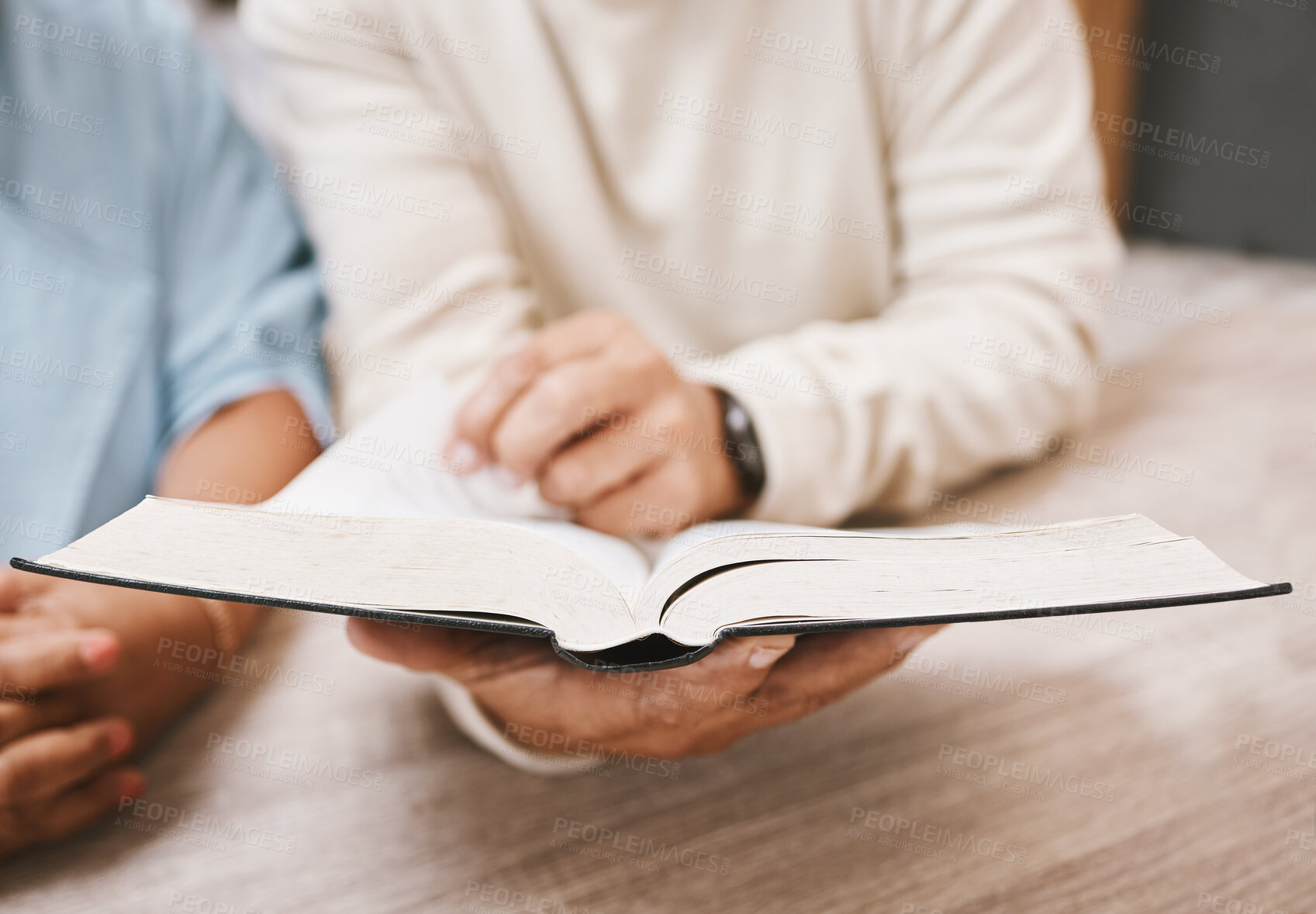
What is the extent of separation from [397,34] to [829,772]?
0.69 m

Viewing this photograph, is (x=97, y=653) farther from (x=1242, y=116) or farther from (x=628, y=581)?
(x=1242, y=116)

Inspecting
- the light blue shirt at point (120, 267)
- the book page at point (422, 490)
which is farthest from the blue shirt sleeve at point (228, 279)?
the book page at point (422, 490)

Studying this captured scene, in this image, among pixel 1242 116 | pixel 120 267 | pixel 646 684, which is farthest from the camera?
pixel 1242 116

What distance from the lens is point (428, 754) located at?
488mm

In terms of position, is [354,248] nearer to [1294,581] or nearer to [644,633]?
[644,633]

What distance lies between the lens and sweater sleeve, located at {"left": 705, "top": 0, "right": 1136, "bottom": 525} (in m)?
0.63

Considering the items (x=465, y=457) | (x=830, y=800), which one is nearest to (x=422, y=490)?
(x=465, y=457)

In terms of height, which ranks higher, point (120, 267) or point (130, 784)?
point (120, 267)

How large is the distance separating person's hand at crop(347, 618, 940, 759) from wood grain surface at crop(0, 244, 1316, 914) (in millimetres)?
61

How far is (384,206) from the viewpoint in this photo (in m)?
0.73

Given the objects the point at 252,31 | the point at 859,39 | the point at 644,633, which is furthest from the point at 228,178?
the point at 644,633

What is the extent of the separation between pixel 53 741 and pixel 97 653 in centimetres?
5

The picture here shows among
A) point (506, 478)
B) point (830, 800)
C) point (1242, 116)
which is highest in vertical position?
point (506, 478)

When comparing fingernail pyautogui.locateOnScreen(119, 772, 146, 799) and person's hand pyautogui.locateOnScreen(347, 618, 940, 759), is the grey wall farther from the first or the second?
fingernail pyautogui.locateOnScreen(119, 772, 146, 799)
